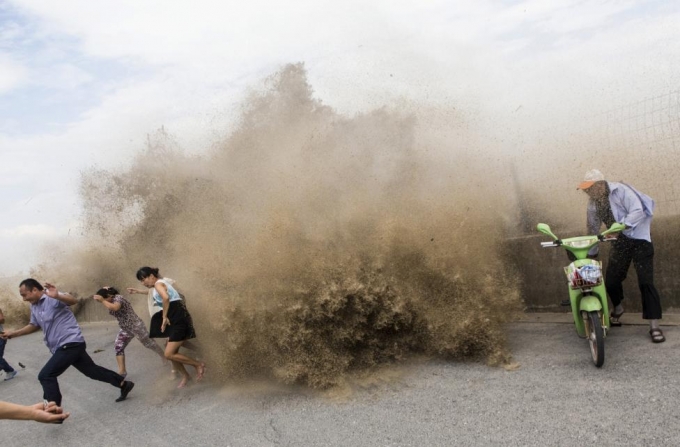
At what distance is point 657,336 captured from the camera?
502cm

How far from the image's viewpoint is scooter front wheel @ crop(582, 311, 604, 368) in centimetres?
462

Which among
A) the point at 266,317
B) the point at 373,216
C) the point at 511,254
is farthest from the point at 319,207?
the point at 511,254

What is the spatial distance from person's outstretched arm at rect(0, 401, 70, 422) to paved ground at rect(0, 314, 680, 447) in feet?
5.66

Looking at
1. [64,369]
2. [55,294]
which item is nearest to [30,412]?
[64,369]

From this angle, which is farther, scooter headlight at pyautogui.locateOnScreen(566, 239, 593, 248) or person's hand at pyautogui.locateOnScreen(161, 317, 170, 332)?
person's hand at pyautogui.locateOnScreen(161, 317, 170, 332)

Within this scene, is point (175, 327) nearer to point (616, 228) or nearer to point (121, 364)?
point (121, 364)

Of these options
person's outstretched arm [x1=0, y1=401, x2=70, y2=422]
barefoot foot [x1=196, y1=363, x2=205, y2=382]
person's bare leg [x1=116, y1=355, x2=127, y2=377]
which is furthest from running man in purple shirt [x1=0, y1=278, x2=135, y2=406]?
person's outstretched arm [x1=0, y1=401, x2=70, y2=422]

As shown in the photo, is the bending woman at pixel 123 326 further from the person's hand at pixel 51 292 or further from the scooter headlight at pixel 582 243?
the scooter headlight at pixel 582 243

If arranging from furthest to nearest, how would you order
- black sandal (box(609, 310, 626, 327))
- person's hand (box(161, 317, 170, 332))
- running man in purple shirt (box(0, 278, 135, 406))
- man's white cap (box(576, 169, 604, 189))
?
1. person's hand (box(161, 317, 170, 332))
2. running man in purple shirt (box(0, 278, 135, 406))
3. black sandal (box(609, 310, 626, 327))
4. man's white cap (box(576, 169, 604, 189))

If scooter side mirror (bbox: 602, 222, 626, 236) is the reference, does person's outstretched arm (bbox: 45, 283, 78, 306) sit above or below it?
above

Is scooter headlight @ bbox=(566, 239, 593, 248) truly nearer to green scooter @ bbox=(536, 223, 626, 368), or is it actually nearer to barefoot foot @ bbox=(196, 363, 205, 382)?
green scooter @ bbox=(536, 223, 626, 368)

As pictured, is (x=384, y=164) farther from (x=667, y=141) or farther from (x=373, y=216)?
(x=667, y=141)

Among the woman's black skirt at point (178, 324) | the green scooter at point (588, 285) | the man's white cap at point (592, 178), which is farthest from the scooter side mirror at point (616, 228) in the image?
the woman's black skirt at point (178, 324)

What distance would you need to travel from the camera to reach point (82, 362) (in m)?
6.56
